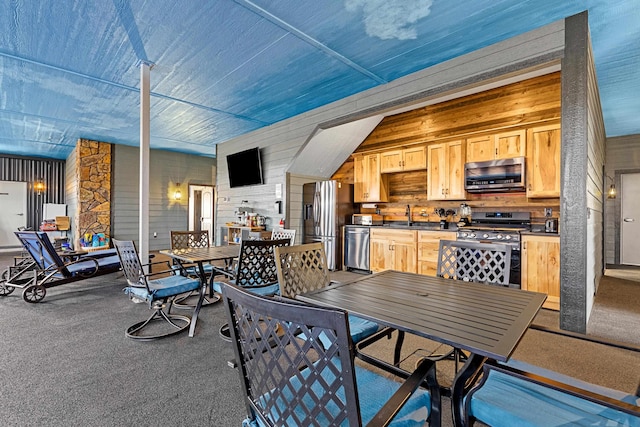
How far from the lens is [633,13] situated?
2736mm

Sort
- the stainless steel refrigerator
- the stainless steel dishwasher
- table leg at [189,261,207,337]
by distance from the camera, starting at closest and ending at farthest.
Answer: table leg at [189,261,207,337] < the stainless steel dishwasher < the stainless steel refrigerator

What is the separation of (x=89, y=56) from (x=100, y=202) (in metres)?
5.15

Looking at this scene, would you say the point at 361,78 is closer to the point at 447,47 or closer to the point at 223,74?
the point at 447,47

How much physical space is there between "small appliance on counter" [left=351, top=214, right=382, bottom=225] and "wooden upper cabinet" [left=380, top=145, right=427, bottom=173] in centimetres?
92

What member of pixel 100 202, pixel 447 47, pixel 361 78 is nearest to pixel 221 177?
pixel 100 202

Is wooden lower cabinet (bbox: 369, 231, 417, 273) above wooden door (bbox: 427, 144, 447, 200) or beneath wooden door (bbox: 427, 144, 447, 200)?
beneath

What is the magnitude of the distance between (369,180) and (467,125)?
6.29 feet

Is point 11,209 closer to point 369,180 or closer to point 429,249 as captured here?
point 369,180

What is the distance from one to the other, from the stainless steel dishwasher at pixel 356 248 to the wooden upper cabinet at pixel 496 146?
7.02 ft

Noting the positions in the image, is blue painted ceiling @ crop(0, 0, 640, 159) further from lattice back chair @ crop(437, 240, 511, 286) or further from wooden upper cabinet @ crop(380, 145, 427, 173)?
lattice back chair @ crop(437, 240, 511, 286)

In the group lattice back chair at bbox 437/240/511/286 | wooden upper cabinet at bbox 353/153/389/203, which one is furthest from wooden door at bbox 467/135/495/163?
lattice back chair at bbox 437/240/511/286

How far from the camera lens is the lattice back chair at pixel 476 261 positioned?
222 cm

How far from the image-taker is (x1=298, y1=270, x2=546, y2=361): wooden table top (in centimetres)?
116

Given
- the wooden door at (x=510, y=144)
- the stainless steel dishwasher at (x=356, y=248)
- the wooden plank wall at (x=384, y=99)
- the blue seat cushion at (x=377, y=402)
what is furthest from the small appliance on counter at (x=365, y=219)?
the blue seat cushion at (x=377, y=402)
